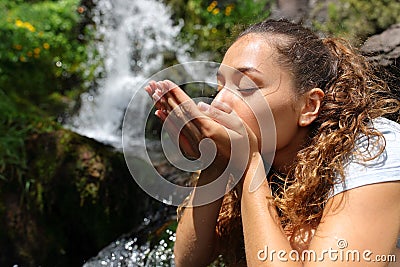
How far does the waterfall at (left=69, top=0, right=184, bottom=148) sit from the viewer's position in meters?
5.95

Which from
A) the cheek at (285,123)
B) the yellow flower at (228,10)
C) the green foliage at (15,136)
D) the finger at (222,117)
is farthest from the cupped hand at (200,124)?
the yellow flower at (228,10)

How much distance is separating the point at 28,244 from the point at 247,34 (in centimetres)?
242

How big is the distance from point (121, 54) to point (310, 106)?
486 centimetres

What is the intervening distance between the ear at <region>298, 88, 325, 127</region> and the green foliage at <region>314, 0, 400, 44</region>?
3558 mm

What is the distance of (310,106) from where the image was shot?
6.12 ft

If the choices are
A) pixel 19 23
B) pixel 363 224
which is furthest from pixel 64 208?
pixel 19 23

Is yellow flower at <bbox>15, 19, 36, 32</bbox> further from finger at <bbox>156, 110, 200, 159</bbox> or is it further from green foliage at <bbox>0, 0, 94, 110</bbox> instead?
finger at <bbox>156, 110, 200, 159</bbox>

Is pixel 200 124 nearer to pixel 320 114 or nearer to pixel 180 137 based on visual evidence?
pixel 180 137

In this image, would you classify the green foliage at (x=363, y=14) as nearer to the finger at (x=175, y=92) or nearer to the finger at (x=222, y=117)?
the finger at (x=222, y=117)

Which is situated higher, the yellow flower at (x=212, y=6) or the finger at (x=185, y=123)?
the yellow flower at (x=212, y=6)

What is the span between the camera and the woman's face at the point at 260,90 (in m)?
1.79

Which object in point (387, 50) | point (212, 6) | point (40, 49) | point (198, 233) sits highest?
point (212, 6)

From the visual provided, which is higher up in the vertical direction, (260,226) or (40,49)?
(40,49)

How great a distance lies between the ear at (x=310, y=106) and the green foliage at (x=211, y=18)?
4278 millimetres
